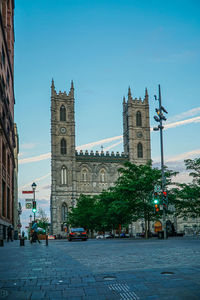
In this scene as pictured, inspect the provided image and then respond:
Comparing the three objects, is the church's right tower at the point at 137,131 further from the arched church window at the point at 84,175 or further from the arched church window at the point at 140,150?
the arched church window at the point at 84,175

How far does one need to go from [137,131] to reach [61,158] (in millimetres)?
22864

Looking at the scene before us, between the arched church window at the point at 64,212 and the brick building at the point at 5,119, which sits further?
the arched church window at the point at 64,212

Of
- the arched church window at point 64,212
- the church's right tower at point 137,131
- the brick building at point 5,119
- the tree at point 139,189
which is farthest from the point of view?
the church's right tower at point 137,131

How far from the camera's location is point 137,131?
99688 millimetres

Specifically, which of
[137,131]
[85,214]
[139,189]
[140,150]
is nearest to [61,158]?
[140,150]

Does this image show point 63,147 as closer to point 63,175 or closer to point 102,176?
point 63,175

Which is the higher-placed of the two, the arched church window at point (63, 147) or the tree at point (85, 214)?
the arched church window at point (63, 147)

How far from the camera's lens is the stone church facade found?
90.8 metres

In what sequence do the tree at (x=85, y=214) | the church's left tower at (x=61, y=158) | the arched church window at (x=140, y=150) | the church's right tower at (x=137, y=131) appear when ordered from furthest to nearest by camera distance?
the arched church window at (x=140, y=150) → the church's right tower at (x=137, y=131) → the church's left tower at (x=61, y=158) → the tree at (x=85, y=214)

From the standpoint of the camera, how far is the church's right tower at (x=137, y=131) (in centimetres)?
9812

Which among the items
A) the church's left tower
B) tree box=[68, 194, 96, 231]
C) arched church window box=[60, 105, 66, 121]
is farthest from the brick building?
arched church window box=[60, 105, 66, 121]

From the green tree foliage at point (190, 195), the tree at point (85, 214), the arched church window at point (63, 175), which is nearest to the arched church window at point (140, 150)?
the arched church window at point (63, 175)

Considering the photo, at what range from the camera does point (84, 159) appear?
313 ft

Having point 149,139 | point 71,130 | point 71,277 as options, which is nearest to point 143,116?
point 149,139
